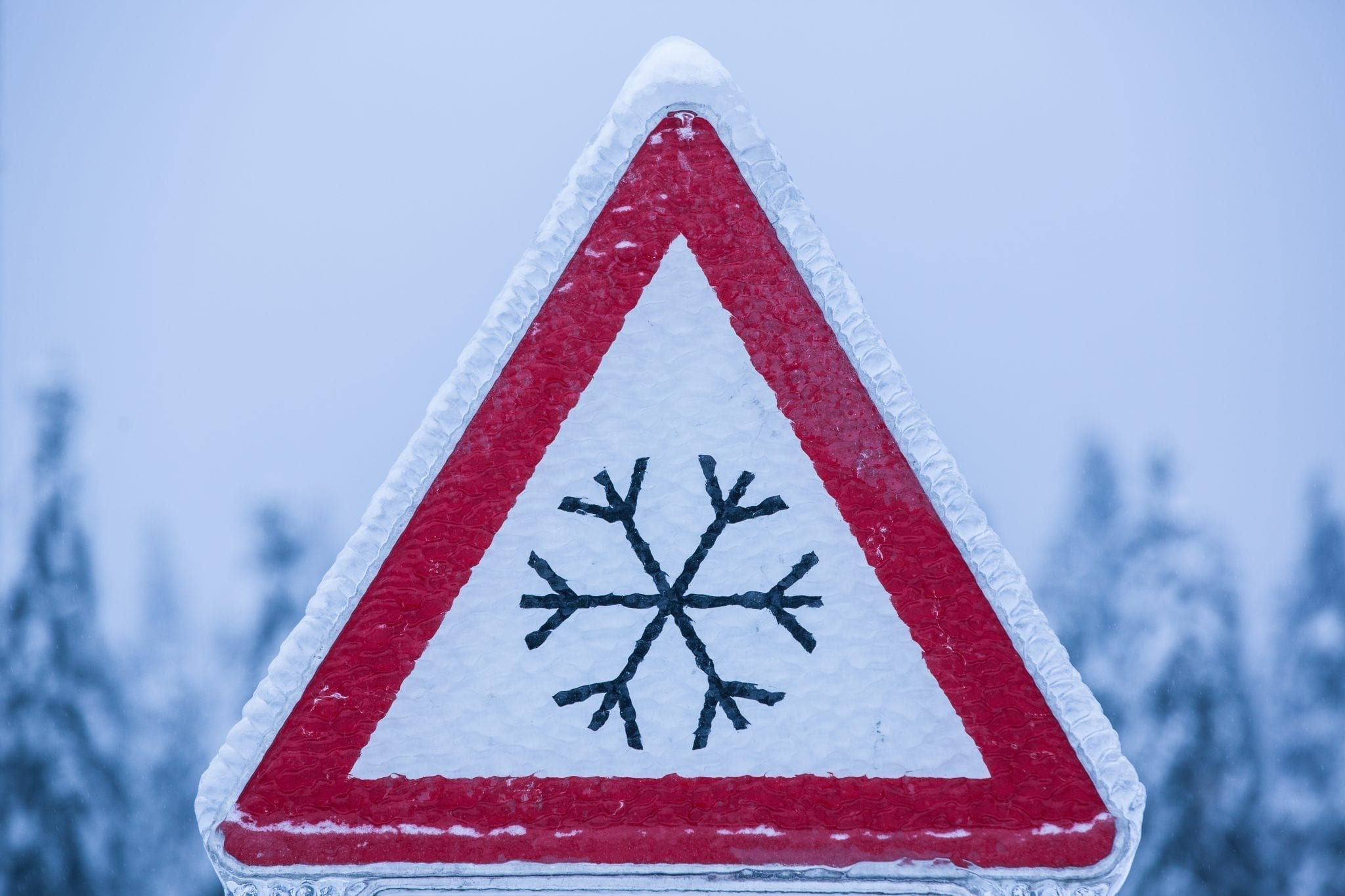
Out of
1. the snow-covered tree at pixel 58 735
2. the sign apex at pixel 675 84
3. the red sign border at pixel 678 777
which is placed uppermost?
the sign apex at pixel 675 84

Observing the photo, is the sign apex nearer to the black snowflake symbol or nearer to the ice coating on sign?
the ice coating on sign

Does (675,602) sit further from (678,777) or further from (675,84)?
(675,84)

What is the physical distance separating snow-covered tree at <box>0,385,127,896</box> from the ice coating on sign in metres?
3.80

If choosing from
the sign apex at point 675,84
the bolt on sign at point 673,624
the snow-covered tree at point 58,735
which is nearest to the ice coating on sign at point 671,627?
the bolt on sign at point 673,624

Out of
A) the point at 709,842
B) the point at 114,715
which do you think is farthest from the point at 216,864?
the point at 114,715

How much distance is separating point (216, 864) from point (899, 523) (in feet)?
2.58

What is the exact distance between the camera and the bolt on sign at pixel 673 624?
37.7 inches

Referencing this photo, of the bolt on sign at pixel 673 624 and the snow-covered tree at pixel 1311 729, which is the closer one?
the bolt on sign at pixel 673 624

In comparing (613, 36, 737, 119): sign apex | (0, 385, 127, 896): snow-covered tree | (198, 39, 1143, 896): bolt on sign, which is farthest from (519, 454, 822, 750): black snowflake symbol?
(0, 385, 127, 896): snow-covered tree

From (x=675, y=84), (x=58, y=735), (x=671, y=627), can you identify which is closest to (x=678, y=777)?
(x=671, y=627)

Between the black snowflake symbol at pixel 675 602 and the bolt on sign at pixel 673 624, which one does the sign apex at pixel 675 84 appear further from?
the black snowflake symbol at pixel 675 602

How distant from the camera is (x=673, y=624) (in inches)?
38.7

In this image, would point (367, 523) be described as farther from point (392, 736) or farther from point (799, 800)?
point (799, 800)

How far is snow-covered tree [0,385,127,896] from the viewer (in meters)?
3.88
